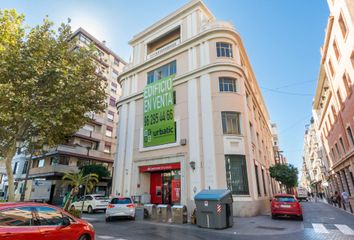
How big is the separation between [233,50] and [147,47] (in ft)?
34.4

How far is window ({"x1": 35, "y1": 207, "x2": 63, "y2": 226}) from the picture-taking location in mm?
5488

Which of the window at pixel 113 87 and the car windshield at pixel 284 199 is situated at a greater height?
the window at pixel 113 87

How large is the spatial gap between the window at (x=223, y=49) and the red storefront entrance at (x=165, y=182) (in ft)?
34.7

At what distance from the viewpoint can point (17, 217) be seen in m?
5.00

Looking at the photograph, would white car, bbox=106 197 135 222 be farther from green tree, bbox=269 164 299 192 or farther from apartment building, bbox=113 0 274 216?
green tree, bbox=269 164 299 192

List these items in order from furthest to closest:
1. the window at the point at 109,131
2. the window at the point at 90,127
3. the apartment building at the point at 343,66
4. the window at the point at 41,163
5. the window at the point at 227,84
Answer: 1. the window at the point at 109,131
2. the window at the point at 90,127
3. the window at the point at 41,163
4. the window at the point at 227,84
5. the apartment building at the point at 343,66

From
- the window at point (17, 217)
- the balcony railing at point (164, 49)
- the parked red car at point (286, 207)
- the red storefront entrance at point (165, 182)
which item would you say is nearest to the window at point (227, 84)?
the balcony railing at point (164, 49)

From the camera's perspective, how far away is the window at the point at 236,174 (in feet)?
52.6

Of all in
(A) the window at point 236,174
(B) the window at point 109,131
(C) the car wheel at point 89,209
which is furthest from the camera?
(B) the window at point 109,131

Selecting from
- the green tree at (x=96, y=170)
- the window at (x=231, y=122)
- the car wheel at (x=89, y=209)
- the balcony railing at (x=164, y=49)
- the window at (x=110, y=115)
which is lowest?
the car wheel at (x=89, y=209)

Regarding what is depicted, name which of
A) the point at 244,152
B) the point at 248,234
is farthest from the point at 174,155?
the point at 248,234

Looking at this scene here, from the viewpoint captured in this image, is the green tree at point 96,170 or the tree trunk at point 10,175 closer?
the tree trunk at point 10,175

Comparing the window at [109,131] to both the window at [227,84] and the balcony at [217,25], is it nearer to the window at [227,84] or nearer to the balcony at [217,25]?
the balcony at [217,25]

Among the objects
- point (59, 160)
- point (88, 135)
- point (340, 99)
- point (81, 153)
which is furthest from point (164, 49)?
point (59, 160)
